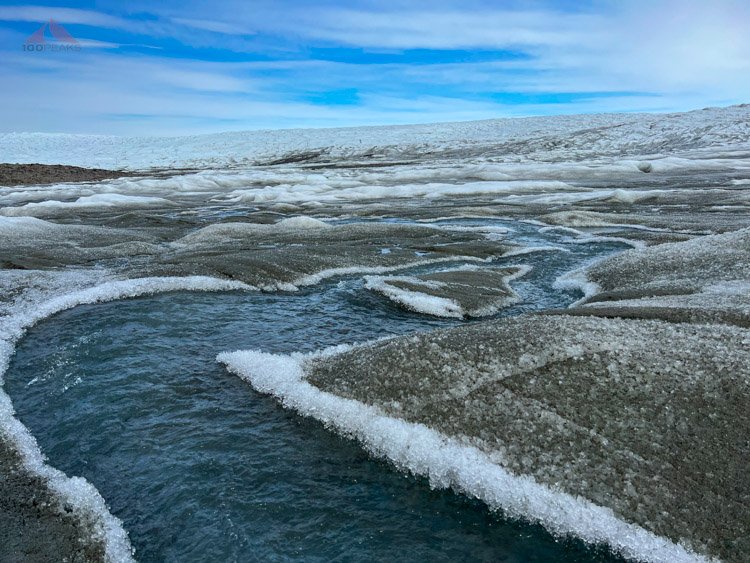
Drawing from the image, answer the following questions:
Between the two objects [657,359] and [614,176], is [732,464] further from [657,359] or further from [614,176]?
[614,176]

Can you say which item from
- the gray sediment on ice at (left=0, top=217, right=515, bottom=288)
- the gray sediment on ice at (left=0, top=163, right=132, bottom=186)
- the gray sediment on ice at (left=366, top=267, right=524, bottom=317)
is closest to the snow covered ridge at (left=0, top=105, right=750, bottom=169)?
the gray sediment on ice at (left=0, top=163, right=132, bottom=186)

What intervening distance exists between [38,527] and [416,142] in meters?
96.3

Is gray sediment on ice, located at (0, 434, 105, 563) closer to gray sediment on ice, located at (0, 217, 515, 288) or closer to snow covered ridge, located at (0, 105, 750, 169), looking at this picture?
gray sediment on ice, located at (0, 217, 515, 288)

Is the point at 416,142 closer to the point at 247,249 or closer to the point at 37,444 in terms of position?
the point at 247,249

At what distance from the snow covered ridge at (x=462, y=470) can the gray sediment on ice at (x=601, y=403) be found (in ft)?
0.30

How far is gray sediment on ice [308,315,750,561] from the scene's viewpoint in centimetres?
366

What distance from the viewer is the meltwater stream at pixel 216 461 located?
351cm

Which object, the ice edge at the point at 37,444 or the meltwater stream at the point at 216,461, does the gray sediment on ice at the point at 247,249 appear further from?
the meltwater stream at the point at 216,461

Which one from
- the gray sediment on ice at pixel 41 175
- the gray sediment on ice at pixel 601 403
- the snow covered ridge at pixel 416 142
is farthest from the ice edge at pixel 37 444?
the snow covered ridge at pixel 416 142

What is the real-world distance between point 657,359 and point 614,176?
130 ft

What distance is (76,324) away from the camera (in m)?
7.53

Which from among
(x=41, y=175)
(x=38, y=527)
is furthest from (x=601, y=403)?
(x=41, y=175)

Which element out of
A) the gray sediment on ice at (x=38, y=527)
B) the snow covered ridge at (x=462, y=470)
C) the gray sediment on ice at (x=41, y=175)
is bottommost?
the snow covered ridge at (x=462, y=470)

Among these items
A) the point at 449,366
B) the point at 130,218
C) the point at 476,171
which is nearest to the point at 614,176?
the point at 476,171
